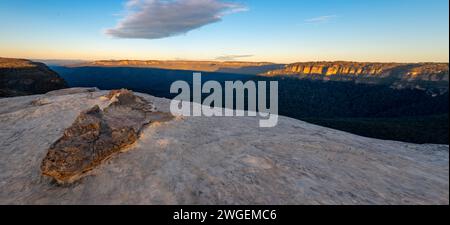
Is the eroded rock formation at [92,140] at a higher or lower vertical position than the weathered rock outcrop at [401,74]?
lower

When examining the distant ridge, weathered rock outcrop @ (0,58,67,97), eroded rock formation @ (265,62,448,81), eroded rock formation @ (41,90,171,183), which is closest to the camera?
eroded rock formation @ (41,90,171,183)

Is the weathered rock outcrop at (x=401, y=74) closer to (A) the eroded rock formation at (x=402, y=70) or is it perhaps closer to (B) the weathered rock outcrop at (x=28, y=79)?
(A) the eroded rock formation at (x=402, y=70)

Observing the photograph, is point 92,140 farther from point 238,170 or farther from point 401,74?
point 401,74

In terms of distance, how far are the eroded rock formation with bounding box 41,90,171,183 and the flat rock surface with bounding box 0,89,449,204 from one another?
0.45 metres

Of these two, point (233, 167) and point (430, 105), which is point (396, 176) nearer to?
point (233, 167)

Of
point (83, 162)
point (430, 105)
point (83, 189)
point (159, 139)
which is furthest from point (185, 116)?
point (430, 105)

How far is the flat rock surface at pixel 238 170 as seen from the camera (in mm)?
8883

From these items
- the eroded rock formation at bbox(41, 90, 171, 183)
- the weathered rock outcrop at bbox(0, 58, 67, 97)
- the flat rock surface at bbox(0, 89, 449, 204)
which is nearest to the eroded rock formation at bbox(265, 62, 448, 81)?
the flat rock surface at bbox(0, 89, 449, 204)

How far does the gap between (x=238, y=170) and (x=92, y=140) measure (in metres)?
6.17

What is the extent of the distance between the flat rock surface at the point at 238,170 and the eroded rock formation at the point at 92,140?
0.45 metres

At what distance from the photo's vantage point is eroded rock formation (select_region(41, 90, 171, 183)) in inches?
429

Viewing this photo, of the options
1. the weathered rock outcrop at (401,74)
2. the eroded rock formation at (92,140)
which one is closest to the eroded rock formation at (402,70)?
the weathered rock outcrop at (401,74)

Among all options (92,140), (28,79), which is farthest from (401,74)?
(92,140)

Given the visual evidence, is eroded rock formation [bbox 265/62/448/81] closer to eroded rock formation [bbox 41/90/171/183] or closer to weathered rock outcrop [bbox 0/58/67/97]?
weathered rock outcrop [bbox 0/58/67/97]
